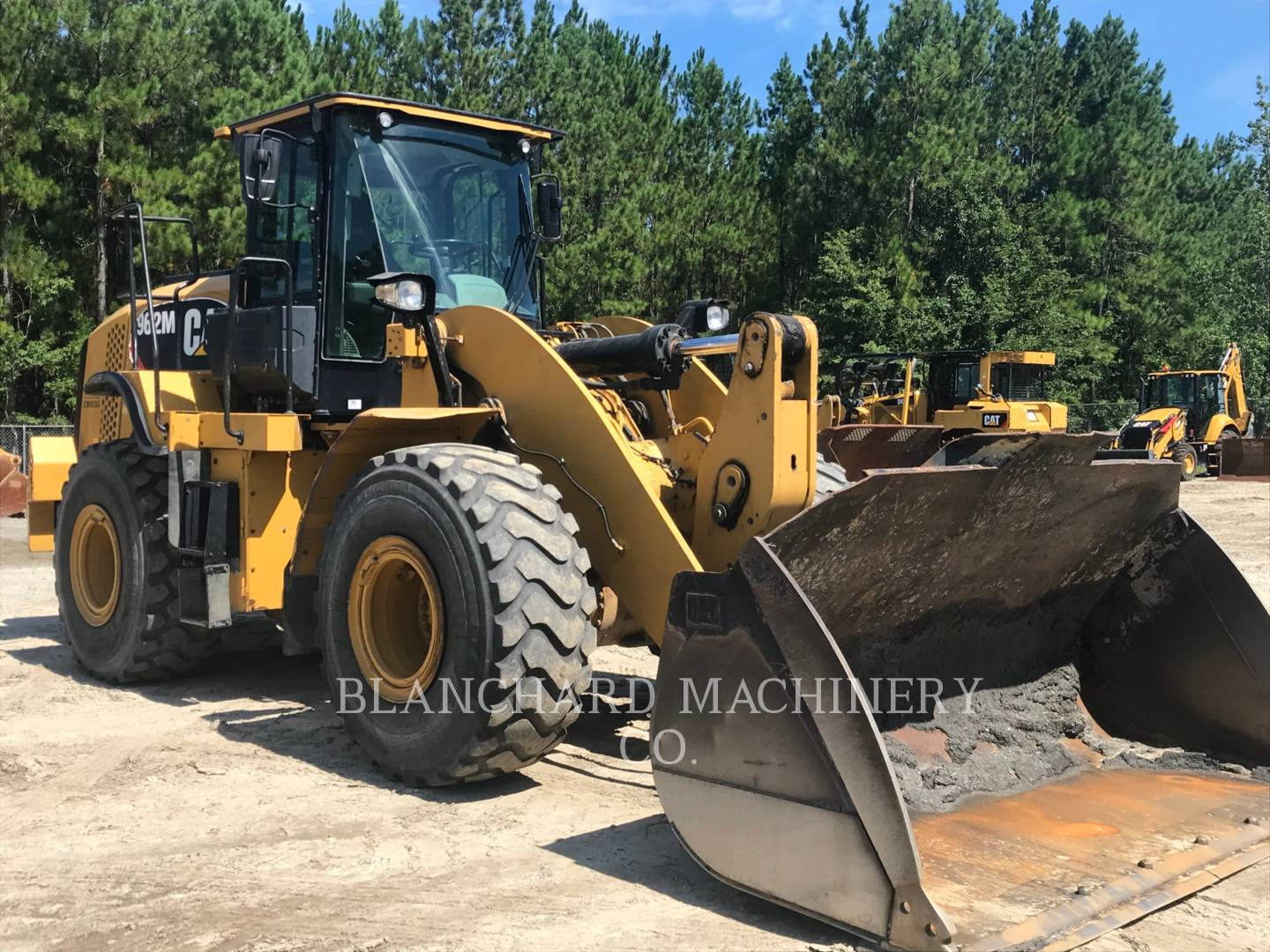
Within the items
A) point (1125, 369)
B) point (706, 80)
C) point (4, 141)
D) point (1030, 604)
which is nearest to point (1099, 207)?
point (1125, 369)

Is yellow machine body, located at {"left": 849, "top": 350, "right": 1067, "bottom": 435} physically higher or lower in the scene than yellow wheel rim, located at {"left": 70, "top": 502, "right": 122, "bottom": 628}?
higher

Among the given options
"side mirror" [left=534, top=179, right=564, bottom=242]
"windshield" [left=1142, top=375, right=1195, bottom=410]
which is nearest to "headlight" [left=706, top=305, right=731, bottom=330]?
"side mirror" [left=534, top=179, right=564, bottom=242]

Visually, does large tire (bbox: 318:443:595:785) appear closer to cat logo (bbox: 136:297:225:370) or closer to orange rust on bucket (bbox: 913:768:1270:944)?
orange rust on bucket (bbox: 913:768:1270:944)

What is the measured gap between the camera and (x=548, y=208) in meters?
6.79

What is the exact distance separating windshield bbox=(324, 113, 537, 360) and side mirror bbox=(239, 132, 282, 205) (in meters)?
0.35

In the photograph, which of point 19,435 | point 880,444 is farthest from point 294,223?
point 19,435

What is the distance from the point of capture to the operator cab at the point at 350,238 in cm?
610

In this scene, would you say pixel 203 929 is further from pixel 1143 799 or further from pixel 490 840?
pixel 1143 799

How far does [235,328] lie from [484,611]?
2.76 metres

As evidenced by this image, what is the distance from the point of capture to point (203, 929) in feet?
11.7

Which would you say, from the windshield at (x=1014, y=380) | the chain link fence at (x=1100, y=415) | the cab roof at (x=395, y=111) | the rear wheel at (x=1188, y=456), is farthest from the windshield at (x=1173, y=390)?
the cab roof at (x=395, y=111)

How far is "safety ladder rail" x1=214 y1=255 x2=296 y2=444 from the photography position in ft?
19.8

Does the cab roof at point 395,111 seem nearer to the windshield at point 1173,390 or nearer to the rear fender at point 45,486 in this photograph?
the rear fender at point 45,486

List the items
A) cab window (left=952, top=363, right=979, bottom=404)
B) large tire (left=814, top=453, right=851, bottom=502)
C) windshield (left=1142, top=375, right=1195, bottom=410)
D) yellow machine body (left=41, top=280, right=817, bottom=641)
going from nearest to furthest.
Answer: yellow machine body (left=41, top=280, right=817, bottom=641) < large tire (left=814, top=453, right=851, bottom=502) < cab window (left=952, top=363, right=979, bottom=404) < windshield (left=1142, top=375, right=1195, bottom=410)
